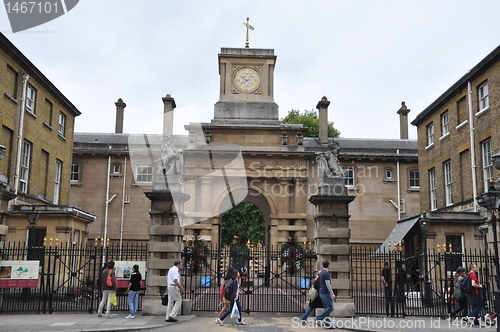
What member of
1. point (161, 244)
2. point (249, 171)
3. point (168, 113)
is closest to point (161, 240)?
point (161, 244)

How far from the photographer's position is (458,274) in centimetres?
1409

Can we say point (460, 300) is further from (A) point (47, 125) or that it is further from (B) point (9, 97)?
(A) point (47, 125)

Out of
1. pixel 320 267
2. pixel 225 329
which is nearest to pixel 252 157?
pixel 320 267

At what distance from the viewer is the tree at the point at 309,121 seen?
4861 centimetres

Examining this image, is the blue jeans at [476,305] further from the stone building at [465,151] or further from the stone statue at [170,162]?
the stone statue at [170,162]

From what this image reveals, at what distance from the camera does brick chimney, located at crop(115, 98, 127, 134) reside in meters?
43.8

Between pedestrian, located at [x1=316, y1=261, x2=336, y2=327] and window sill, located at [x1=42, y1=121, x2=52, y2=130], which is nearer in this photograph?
pedestrian, located at [x1=316, y1=261, x2=336, y2=327]

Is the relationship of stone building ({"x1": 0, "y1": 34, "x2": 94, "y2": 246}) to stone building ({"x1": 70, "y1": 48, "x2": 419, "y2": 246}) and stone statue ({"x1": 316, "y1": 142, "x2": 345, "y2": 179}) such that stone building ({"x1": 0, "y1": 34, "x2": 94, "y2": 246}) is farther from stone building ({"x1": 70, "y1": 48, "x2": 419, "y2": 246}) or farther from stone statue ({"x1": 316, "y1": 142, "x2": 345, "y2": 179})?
stone statue ({"x1": 316, "y1": 142, "x2": 345, "y2": 179})

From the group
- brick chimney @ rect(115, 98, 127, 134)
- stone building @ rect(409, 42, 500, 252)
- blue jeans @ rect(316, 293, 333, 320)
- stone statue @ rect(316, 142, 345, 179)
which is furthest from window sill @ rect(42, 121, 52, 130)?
stone building @ rect(409, 42, 500, 252)

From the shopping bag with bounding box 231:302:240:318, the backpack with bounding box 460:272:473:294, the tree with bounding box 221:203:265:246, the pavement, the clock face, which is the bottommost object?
the pavement

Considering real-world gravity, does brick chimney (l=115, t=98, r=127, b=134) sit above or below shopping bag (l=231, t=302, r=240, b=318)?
above

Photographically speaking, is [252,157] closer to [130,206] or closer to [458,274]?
[130,206]

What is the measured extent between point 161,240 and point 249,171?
17.9 m

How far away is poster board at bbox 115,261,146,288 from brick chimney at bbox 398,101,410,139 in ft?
110
